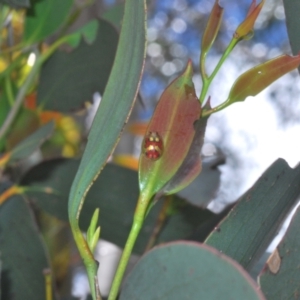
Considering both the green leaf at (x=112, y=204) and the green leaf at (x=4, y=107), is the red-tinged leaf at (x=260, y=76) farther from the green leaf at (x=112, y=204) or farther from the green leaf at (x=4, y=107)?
the green leaf at (x=4, y=107)

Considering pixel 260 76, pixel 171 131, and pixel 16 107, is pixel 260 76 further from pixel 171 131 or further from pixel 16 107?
A: pixel 16 107

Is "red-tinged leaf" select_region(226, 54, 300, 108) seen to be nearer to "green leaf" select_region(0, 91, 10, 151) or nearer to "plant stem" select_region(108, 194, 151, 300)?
"plant stem" select_region(108, 194, 151, 300)

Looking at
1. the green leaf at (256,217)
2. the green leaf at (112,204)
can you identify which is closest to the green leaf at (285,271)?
the green leaf at (256,217)

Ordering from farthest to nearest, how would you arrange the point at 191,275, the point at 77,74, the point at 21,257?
1. the point at 77,74
2. the point at 21,257
3. the point at 191,275

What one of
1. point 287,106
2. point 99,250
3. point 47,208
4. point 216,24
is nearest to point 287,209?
point 216,24

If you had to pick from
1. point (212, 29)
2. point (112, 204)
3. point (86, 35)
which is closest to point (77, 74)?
point (86, 35)

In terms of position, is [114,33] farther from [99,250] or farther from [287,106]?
[287,106]

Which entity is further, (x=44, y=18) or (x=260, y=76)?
(x=44, y=18)
